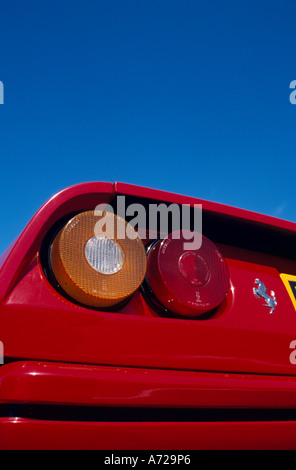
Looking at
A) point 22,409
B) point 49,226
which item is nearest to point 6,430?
point 22,409

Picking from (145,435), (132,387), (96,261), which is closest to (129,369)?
(132,387)

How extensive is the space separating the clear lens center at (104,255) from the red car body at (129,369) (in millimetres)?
118

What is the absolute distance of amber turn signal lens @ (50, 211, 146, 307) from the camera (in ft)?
3.87

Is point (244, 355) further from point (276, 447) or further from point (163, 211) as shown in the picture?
point (163, 211)

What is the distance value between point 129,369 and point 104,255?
306 millimetres

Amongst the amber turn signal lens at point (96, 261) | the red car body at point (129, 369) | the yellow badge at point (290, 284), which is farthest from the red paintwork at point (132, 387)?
the yellow badge at point (290, 284)

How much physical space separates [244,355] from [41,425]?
0.61m

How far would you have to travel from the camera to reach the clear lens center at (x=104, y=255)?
1.21 metres

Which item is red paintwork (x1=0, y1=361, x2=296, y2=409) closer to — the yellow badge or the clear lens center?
the clear lens center

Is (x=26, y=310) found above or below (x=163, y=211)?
below

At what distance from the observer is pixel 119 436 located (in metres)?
1.06

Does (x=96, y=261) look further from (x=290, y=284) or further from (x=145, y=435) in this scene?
(x=290, y=284)

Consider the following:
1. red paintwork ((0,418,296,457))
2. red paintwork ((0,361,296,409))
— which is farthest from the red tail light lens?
red paintwork ((0,418,296,457))

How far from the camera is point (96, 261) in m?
1.21
